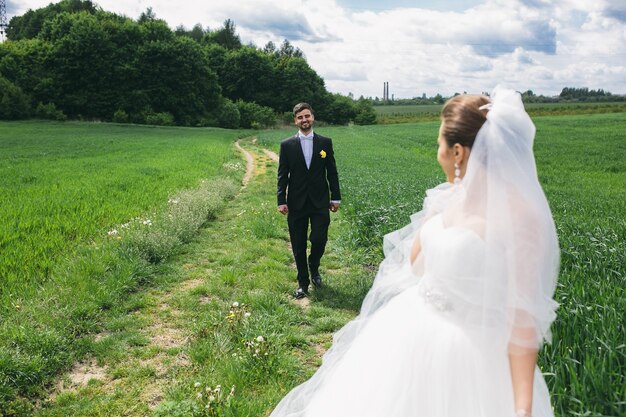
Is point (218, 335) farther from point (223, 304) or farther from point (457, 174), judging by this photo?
point (457, 174)

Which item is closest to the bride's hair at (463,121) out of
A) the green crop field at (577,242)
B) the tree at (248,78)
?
the green crop field at (577,242)

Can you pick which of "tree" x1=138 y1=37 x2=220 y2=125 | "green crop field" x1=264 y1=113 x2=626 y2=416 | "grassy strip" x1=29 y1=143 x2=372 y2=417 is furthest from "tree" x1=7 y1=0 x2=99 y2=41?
"grassy strip" x1=29 y1=143 x2=372 y2=417

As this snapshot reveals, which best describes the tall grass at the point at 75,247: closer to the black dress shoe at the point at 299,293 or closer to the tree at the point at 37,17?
the black dress shoe at the point at 299,293

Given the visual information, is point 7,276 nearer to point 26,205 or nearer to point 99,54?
point 26,205

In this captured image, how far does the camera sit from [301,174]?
6.69m

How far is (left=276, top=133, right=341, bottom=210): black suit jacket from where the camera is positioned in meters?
6.65

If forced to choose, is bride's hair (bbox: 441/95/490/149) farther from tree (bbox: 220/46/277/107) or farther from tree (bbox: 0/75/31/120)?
tree (bbox: 220/46/277/107)

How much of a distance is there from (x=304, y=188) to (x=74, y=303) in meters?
3.28

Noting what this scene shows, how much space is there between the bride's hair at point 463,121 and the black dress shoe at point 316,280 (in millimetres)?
4872

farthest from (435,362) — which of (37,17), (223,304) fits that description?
(37,17)

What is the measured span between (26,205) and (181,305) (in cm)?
651

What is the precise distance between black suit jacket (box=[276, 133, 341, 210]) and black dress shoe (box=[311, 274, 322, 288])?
1102mm

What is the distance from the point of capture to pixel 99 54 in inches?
2398

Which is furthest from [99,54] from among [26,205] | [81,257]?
[81,257]
